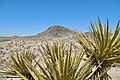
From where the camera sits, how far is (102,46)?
17.3 ft

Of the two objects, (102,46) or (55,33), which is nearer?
(102,46)

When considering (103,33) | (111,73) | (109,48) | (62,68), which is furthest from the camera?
(111,73)

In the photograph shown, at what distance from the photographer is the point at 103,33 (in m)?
5.60

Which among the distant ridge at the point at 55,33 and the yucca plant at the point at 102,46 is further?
the distant ridge at the point at 55,33

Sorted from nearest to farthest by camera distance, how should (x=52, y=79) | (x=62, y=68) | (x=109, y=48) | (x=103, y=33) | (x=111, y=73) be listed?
(x=62, y=68), (x=52, y=79), (x=109, y=48), (x=103, y=33), (x=111, y=73)

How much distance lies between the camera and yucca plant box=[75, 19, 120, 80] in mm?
5138

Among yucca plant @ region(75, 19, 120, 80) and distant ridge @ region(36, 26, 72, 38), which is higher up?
distant ridge @ region(36, 26, 72, 38)

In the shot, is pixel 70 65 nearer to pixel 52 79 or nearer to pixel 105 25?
pixel 52 79

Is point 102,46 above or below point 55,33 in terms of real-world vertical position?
below

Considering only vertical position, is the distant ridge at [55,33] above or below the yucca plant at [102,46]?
above

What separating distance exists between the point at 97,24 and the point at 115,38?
0.64 meters

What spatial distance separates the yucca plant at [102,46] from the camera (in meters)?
5.14

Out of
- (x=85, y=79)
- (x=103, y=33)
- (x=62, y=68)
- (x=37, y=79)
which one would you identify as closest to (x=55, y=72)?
(x=62, y=68)

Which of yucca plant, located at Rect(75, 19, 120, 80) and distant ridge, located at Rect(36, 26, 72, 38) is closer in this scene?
yucca plant, located at Rect(75, 19, 120, 80)
